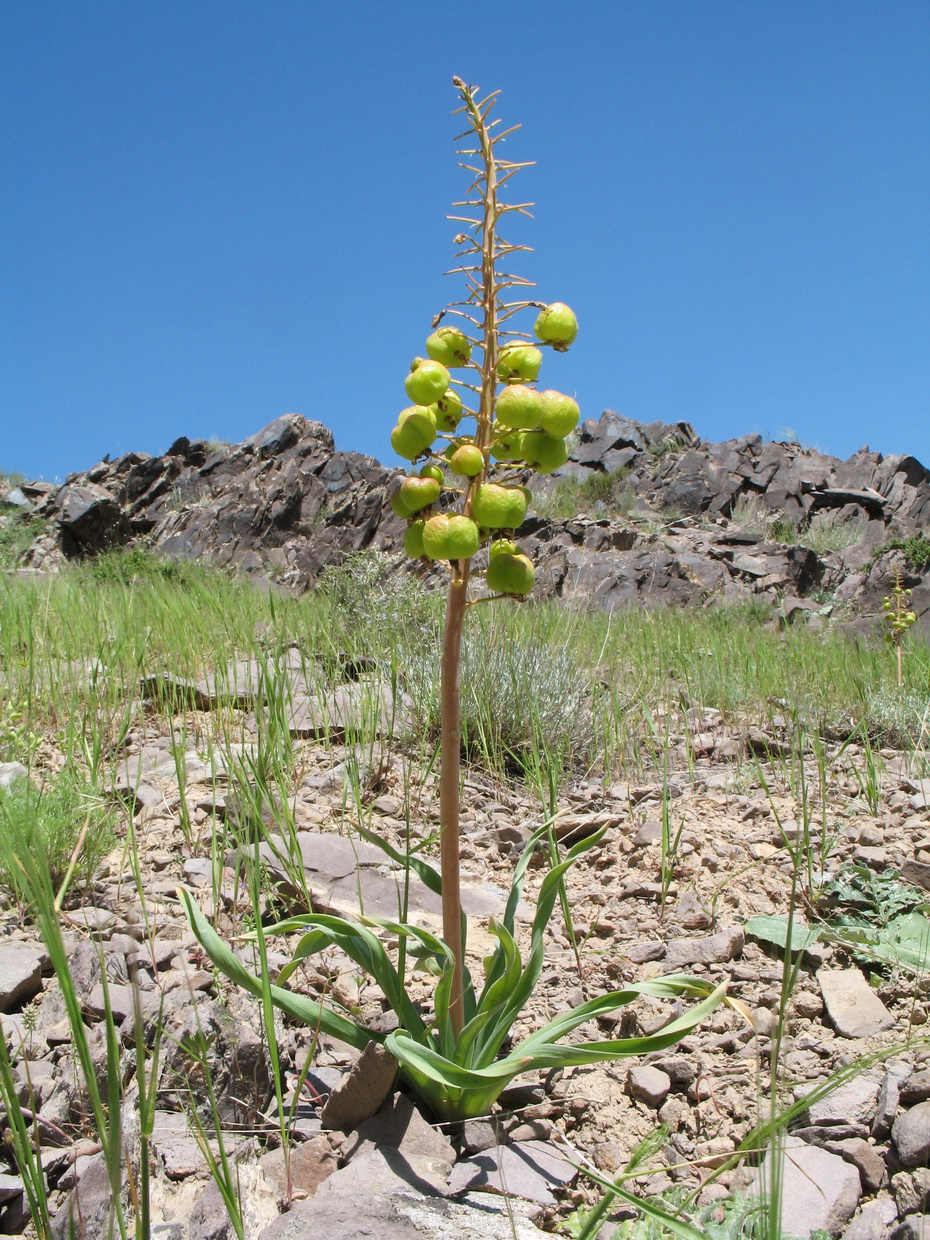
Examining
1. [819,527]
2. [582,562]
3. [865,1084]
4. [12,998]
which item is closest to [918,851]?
[865,1084]

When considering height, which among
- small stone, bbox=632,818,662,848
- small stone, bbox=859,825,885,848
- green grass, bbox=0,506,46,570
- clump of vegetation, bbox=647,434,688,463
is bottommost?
small stone, bbox=632,818,662,848

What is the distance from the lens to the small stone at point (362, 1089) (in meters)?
1.47

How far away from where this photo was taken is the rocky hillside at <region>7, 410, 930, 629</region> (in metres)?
18.0

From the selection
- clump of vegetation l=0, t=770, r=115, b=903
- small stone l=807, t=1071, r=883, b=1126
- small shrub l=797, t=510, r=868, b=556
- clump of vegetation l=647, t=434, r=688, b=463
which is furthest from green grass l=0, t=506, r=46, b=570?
small stone l=807, t=1071, r=883, b=1126

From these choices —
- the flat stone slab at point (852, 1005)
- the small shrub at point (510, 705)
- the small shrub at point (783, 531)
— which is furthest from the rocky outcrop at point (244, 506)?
the flat stone slab at point (852, 1005)

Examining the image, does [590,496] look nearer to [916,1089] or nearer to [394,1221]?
[916,1089]

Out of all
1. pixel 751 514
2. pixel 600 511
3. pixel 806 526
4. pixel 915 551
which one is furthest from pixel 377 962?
pixel 806 526

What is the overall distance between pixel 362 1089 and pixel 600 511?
79.9 feet

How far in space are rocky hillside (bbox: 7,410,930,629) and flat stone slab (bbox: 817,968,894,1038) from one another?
1354 cm

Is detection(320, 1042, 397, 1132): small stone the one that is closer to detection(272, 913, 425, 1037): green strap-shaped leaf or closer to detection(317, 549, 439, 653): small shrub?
detection(272, 913, 425, 1037): green strap-shaped leaf

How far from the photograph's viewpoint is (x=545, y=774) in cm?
341

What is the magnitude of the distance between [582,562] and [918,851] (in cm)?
1510

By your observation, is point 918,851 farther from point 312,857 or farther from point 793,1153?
point 312,857

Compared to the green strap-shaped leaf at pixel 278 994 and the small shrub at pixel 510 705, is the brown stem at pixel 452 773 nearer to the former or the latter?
the green strap-shaped leaf at pixel 278 994
